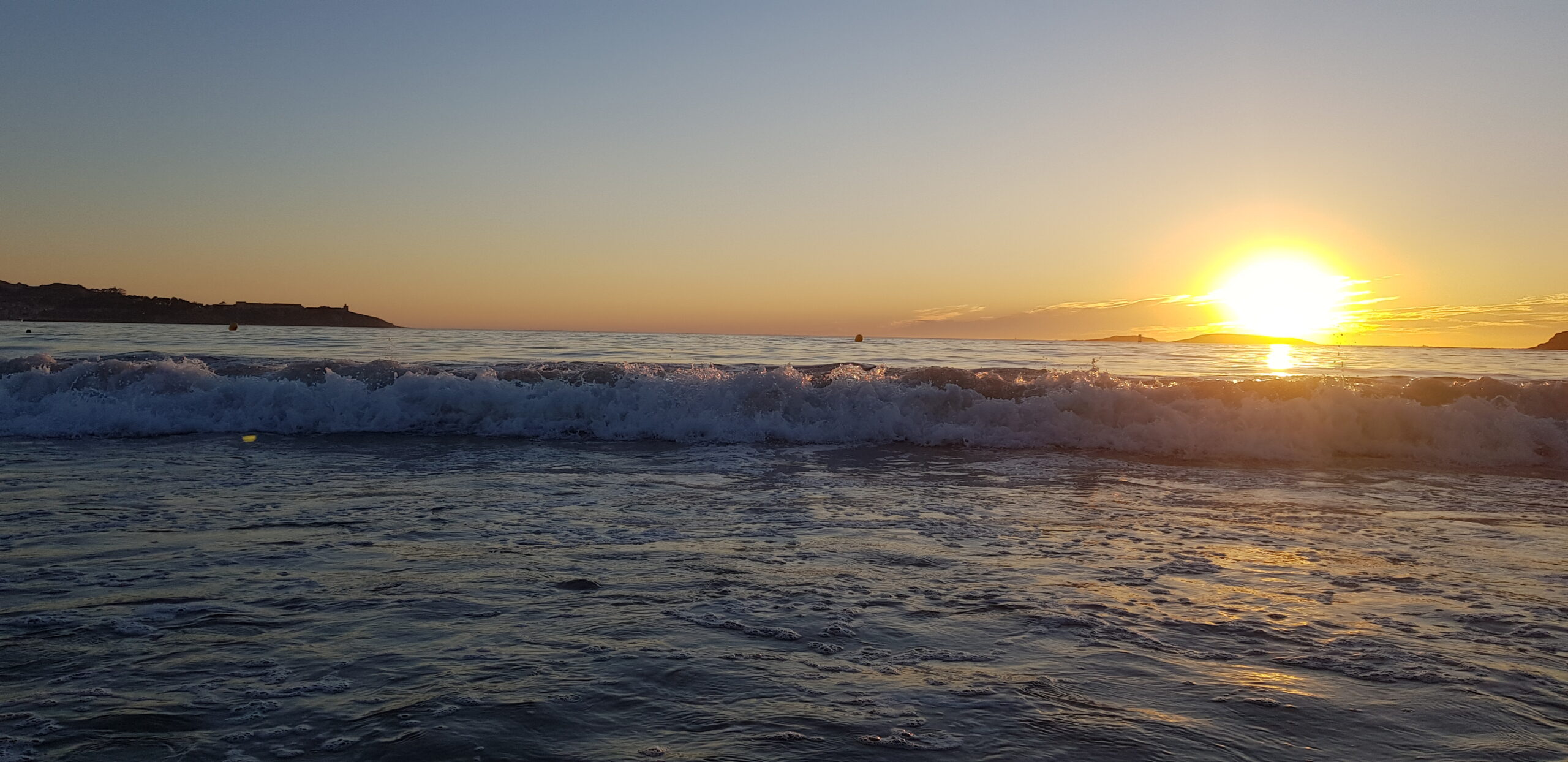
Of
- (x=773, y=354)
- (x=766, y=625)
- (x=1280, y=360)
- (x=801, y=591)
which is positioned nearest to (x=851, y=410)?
(x=801, y=591)

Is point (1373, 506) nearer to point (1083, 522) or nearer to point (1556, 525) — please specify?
point (1556, 525)

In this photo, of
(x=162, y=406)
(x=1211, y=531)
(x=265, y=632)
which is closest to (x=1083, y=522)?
(x=1211, y=531)

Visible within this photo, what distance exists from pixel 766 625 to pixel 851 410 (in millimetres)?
10275

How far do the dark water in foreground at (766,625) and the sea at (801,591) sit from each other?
0.02 metres

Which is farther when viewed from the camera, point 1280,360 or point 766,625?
point 1280,360

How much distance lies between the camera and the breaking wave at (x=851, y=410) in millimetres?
Result: 13406

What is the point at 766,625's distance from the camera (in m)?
4.62

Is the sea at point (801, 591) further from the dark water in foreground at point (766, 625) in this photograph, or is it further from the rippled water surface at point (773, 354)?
the rippled water surface at point (773, 354)

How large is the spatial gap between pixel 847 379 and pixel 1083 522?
27.8 ft

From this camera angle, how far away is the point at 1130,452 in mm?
13164

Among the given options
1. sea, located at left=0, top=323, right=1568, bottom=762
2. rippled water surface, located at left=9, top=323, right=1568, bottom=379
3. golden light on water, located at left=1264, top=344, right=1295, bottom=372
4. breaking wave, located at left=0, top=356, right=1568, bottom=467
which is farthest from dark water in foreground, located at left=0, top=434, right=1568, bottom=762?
golden light on water, located at left=1264, top=344, right=1295, bottom=372

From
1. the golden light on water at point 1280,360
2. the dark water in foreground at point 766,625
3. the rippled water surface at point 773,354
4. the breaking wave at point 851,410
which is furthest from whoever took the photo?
the golden light on water at point 1280,360

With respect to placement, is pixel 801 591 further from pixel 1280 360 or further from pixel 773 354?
pixel 1280 360

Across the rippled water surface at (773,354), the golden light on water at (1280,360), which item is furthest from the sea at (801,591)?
the golden light on water at (1280,360)
